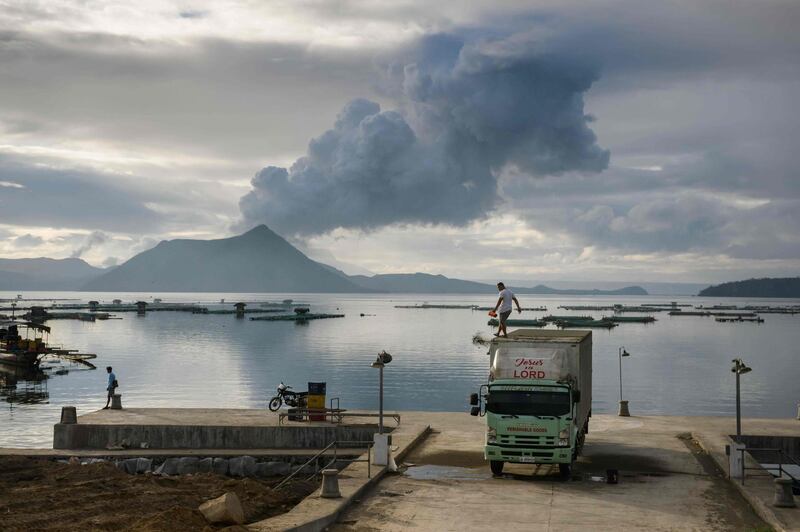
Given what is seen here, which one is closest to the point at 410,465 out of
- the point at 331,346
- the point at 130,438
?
the point at 130,438

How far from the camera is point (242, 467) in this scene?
35.0 m

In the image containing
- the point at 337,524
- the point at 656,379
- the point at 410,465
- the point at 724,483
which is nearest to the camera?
the point at 337,524

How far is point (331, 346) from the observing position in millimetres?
143125

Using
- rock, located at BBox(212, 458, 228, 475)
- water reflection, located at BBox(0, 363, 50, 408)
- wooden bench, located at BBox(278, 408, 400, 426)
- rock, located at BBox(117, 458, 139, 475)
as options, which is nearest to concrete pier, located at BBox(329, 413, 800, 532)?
wooden bench, located at BBox(278, 408, 400, 426)

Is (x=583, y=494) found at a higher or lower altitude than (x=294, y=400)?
lower

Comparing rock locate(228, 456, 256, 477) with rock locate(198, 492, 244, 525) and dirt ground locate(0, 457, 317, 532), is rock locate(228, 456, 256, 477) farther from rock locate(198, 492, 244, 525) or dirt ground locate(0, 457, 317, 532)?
rock locate(198, 492, 244, 525)

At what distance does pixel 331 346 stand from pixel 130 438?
347 ft

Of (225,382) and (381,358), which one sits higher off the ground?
(381,358)

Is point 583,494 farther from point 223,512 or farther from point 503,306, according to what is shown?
point 503,306

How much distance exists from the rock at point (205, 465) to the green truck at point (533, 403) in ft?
43.8

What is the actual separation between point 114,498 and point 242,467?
29.8 feet

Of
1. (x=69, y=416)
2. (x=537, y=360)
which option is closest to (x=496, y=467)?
(x=537, y=360)

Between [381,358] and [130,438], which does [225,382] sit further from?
[381,358]

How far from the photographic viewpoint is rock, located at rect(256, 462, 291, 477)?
3534 centimetres
